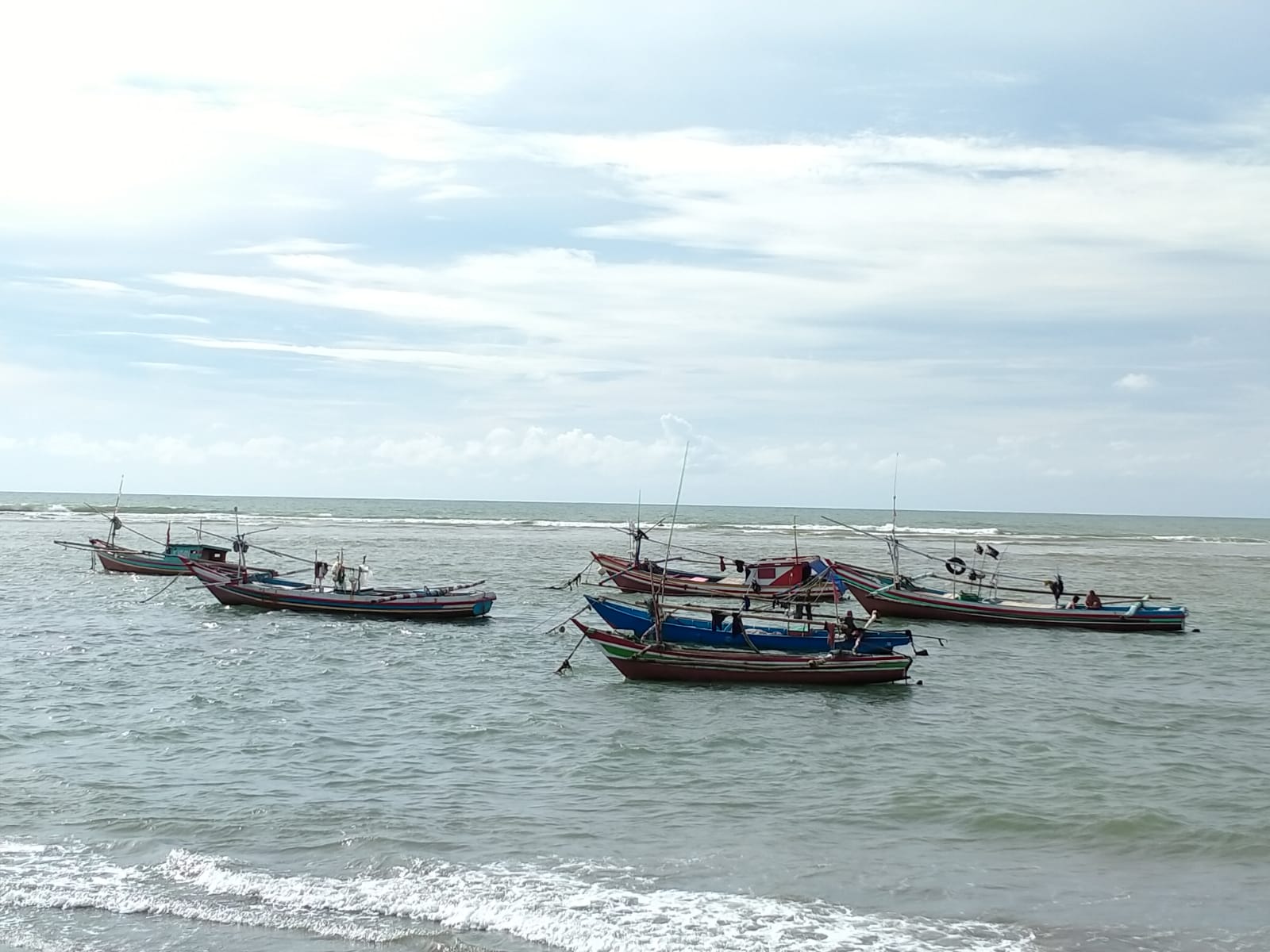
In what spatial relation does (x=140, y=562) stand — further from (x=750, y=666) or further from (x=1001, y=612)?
(x=1001, y=612)

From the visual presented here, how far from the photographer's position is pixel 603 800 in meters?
16.5

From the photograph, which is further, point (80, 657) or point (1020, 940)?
point (80, 657)

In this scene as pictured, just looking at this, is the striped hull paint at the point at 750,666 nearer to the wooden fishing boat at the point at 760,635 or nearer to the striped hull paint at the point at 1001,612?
the wooden fishing boat at the point at 760,635

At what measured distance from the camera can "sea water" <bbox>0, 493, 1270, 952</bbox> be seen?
12.1 meters

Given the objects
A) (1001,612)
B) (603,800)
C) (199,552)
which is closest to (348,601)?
(199,552)

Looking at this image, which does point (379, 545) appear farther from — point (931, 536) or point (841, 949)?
point (841, 949)

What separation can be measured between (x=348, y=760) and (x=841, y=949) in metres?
9.93

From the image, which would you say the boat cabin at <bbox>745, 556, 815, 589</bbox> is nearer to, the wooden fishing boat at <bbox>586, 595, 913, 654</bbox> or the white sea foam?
the wooden fishing boat at <bbox>586, 595, 913, 654</bbox>

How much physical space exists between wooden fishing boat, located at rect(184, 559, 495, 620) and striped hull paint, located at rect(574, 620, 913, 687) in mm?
12654

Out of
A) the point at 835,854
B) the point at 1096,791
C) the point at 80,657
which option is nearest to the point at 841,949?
the point at 835,854

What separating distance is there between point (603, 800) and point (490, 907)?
4.36m

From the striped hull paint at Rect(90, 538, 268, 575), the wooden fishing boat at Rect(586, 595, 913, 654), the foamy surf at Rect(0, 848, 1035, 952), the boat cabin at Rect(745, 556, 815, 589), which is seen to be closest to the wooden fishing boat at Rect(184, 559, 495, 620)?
the wooden fishing boat at Rect(586, 595, 913, 654)

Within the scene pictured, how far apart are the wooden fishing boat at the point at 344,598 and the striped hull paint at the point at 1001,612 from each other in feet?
46.7

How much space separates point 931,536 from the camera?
119438mm
